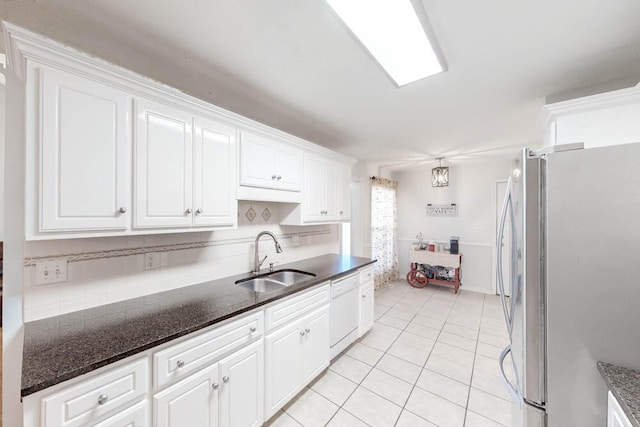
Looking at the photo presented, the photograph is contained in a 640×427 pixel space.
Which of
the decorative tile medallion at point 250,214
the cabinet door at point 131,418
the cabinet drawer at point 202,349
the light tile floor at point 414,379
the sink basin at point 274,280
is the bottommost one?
the light tile floor at point 414,379

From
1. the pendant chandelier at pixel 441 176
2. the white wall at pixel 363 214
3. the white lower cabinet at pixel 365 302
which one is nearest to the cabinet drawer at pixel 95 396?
the white lower cabinet at pixel 365 302

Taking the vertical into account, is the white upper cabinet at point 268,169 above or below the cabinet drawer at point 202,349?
above

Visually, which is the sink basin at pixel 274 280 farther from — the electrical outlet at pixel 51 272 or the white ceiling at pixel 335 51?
the white ceiling at pixel 335 51

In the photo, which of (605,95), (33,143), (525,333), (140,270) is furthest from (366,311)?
(33,143)

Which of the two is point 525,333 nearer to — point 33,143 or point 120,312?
point 120,312

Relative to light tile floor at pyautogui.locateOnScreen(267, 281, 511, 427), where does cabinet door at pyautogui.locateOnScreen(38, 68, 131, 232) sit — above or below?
above

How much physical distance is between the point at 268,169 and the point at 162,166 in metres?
0.85

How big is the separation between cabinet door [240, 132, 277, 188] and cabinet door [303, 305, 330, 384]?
121 centimetres

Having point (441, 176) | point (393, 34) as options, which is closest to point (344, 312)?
point (393, 34)

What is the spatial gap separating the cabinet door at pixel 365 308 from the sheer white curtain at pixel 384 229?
5.19 feet

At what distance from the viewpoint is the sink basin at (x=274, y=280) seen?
2.15 metres

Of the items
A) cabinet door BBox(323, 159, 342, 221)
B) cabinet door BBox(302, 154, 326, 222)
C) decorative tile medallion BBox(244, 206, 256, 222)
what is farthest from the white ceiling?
decorative tile medallion BBox(244, 206, 256, 222)

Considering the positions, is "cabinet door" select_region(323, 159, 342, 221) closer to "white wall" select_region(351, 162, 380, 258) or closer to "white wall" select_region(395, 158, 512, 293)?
"white wall" select_region(351, 162, 380, 258)

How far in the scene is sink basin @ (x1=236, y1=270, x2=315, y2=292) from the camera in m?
2.15
